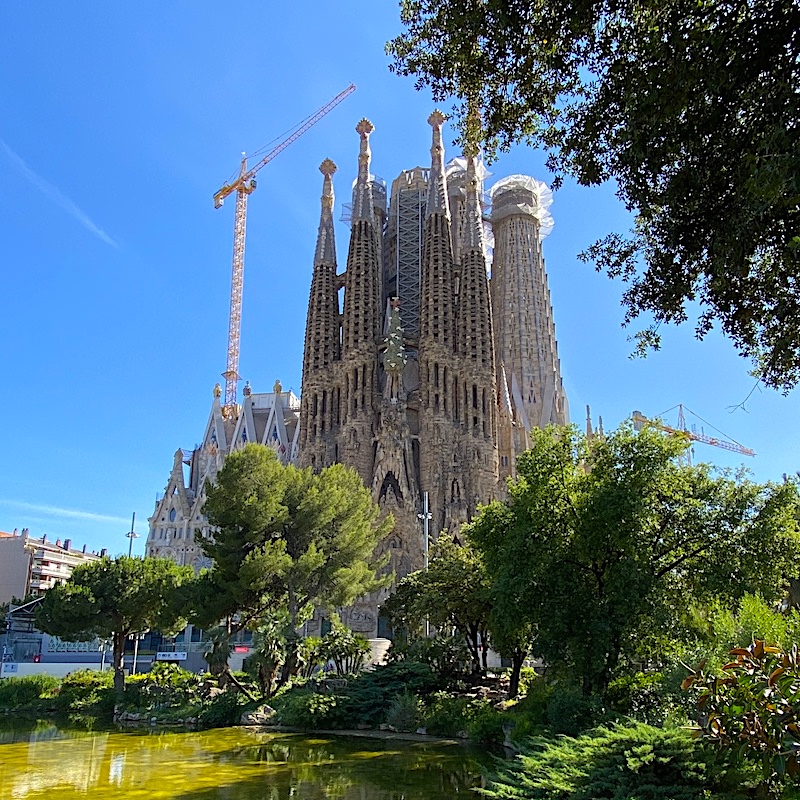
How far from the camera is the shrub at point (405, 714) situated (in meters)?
20.7

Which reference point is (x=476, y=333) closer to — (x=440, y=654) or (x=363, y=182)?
(x=363, y=182)

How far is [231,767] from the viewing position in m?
15.3

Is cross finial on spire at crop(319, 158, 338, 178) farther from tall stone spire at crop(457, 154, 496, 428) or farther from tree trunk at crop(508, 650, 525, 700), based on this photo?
tree trunk at crop(508, 650, 525, 700)

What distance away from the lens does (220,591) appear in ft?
85.1

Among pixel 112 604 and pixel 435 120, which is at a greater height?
pixel 435 120

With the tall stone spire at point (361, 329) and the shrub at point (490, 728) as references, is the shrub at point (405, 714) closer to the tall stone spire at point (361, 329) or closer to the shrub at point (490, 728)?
the shrub at point (490, 728)

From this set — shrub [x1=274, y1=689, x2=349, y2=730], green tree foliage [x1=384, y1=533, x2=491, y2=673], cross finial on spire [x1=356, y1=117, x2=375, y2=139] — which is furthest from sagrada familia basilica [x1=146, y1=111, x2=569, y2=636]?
shrub [x1=274, y1=689, x2=349, y2=730]

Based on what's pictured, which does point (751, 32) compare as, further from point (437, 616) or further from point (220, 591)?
point (220, 591)

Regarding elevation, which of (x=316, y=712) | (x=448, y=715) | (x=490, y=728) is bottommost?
(x=490, y=728)

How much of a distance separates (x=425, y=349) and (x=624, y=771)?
45109mm

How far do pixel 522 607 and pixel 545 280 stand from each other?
55790 millimetres

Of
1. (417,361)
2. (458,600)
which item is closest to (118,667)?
(458,600)

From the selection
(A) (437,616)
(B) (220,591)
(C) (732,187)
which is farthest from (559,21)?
(B) (220,591)

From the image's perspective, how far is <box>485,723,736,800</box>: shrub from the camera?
8.70 m
